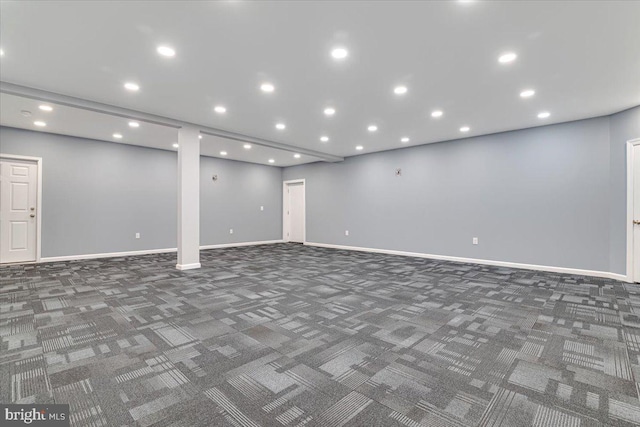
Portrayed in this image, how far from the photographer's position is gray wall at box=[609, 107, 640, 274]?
15.6 feet

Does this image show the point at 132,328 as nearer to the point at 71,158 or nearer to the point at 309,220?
the point at 71,158

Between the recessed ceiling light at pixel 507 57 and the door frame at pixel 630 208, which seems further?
the door frame at pixel 630 208

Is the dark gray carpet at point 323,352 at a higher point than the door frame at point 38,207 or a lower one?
lower

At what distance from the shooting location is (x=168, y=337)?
8.56ft

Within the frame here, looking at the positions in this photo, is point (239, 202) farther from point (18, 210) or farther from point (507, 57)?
point (507, 57)

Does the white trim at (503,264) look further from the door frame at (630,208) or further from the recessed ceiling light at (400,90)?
the recessed ceiling light at (400,90)

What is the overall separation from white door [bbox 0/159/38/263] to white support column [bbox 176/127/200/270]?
3428 mm

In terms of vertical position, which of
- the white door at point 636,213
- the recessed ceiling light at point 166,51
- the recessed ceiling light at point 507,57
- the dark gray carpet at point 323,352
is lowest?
the dark gray carpet at point 323,352

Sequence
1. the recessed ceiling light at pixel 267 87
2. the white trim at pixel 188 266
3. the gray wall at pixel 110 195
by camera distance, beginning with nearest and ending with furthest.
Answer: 1. the recessed ceiling light at pixel 267 87
2. the white trim at pixel 188 266
3. the gray wall at pixel 110 195

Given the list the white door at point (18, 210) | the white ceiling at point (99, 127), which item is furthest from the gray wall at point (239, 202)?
the white door at point (18, 210)

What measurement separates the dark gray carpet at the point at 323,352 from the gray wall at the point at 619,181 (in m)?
0.64

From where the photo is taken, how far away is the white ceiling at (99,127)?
4872 millimetres

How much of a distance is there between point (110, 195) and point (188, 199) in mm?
2984

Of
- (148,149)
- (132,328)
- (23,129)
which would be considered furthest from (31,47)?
(148,149)
